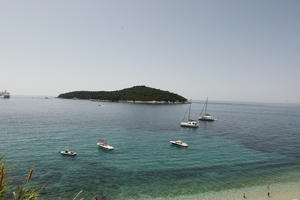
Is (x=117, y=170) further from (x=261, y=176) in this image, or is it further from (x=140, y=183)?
(x=261, y=176)

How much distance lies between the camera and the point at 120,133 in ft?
267

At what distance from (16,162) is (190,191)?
1423 inches

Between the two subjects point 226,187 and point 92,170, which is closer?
point 226,187

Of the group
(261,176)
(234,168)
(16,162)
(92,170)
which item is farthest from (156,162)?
(16,162)

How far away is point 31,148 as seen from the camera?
179 ft

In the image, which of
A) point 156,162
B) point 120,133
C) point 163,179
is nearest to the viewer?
point 163,179

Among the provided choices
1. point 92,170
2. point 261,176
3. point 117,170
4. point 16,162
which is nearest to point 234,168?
point 261,176

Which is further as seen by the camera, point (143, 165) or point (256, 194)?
point (143, 165)

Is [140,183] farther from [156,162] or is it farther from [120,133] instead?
[120,133]

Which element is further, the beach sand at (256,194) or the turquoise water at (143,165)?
the turquoise water at (143,165)

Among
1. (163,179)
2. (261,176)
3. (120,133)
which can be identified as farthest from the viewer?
(120,133)

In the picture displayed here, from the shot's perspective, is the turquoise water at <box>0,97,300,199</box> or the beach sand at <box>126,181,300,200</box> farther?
the turquoise water at <box>0,97,300,199</box>

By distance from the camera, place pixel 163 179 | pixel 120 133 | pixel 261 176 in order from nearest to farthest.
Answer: pixel 163 179
pixel 261 176
pixel 120 133

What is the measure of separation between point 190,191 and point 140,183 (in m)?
8.53
